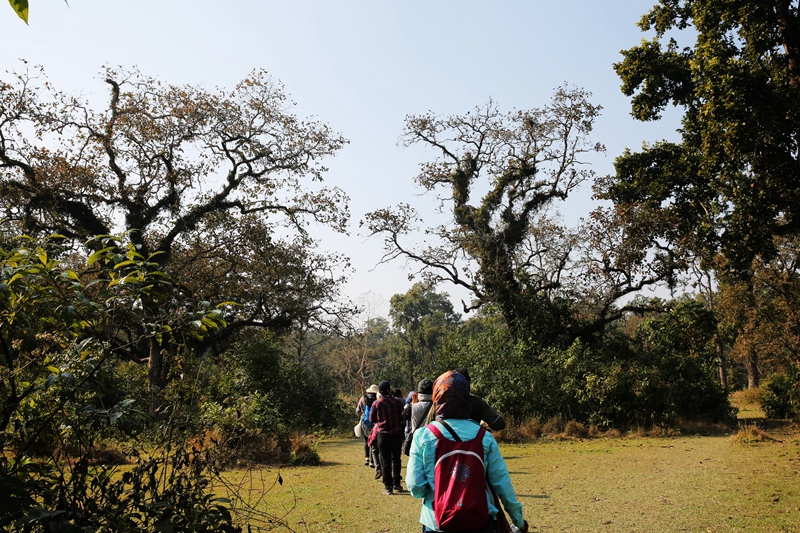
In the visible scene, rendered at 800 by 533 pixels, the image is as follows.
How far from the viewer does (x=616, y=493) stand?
867 cm

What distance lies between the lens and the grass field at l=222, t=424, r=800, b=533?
683 cm

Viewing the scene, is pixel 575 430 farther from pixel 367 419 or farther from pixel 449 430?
pixel 449 430

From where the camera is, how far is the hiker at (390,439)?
901cm

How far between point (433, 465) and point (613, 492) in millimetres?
6445

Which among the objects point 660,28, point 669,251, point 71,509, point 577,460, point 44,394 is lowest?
point 577,460

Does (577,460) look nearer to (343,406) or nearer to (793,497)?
(793,497)

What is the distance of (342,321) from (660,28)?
1436cm

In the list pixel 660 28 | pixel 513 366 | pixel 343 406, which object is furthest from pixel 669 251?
pixel 343 406

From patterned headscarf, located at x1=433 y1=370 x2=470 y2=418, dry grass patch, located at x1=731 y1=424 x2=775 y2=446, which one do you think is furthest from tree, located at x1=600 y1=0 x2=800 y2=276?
patterned headscarf, located at x1=433 y1=370 x2=470 y2=418

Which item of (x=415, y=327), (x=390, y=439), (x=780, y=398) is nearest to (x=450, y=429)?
(x=390, y=439)

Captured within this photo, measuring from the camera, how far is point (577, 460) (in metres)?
12.7

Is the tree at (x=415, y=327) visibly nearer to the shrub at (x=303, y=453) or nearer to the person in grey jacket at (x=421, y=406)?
the shrub at (x=303, y=453)

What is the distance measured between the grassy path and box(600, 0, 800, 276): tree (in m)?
3.79

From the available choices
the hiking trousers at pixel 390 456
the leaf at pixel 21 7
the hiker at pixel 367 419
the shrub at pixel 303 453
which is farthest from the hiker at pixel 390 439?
the leaf at pixel 21 7
